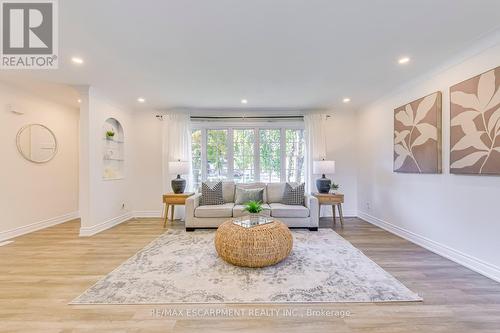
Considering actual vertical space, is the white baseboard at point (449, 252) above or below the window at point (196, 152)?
below

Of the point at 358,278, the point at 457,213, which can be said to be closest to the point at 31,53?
the point at 358,278

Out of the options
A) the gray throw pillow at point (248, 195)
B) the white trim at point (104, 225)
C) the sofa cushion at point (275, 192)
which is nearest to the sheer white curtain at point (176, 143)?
the white trim at point (104, 225)

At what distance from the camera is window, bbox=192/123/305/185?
17.8 ft

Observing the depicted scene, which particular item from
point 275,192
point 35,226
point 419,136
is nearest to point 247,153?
point 275,192

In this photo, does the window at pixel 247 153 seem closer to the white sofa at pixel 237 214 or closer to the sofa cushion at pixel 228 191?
the sofa cushion at pixel 228 191

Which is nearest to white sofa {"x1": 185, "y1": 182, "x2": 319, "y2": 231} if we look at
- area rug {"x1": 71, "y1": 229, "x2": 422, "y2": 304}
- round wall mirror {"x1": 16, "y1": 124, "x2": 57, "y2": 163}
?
area rug {"x1": 71, "y1": 229, "x2": 422, "y2": 304}

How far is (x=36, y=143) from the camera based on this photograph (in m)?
4.27

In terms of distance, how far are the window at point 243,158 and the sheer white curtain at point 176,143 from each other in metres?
1.05

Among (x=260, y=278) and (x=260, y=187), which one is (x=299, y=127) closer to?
(x=260, y=187)

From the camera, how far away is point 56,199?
4738 mm

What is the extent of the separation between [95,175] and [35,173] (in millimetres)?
1258

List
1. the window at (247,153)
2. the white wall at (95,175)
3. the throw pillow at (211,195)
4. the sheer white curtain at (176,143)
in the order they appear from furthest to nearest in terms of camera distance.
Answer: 1. the window at (247,153)
2. the sheer white curtain at (176,143)
3. the throw pillow at (211,195)
4. the white wall at (95,175)

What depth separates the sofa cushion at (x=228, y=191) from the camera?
476 centimetres

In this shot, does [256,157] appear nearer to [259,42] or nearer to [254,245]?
[254,245]
